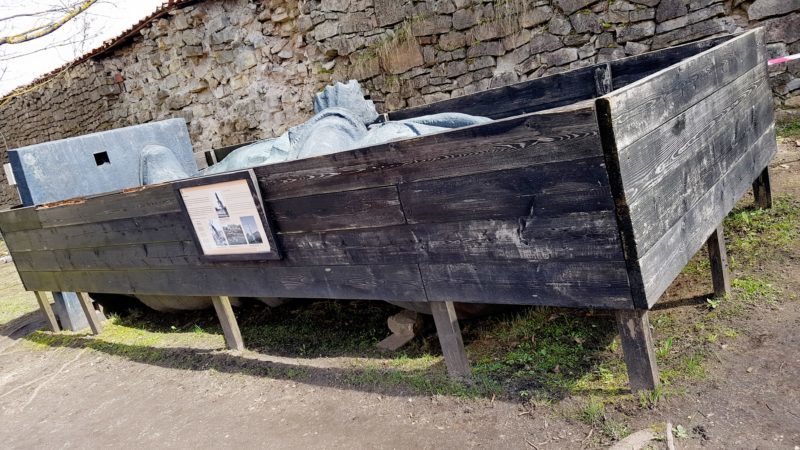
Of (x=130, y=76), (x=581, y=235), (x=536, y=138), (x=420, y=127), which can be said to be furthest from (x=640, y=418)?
(x=130, y=76)

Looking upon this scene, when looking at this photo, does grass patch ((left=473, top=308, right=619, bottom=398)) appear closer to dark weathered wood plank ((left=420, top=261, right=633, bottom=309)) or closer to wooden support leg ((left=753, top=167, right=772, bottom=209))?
dark weathered wood plank ((left=420, top=261, right=633, bottom=309))

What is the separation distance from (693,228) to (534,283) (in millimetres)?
806

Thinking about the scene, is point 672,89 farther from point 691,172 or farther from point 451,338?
point 451,338

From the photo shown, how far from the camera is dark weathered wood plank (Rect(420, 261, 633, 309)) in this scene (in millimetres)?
2273

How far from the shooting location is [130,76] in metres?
12.1

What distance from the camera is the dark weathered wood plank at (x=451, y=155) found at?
7.10ft

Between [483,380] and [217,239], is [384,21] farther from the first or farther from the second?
[483,380]

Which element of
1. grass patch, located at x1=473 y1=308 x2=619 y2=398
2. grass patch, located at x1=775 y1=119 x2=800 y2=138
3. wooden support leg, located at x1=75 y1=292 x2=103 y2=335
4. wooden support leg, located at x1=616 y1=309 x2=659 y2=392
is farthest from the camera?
grass patch, located at x1=775 y1=119 x2=800 y2=138

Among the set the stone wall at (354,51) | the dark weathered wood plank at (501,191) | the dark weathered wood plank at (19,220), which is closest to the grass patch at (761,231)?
the dark weathered wood plank at (501,191)

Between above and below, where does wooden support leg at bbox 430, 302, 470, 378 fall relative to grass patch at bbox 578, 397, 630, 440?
above

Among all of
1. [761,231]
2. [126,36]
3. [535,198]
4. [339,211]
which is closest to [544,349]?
[535,198]

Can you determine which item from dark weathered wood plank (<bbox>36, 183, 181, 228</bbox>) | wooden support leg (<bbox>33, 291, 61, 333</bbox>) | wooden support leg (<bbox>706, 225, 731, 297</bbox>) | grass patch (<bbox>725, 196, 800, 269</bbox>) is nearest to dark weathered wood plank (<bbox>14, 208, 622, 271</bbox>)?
dark weathered wood plank (<bbox>36, 183, 181, 228</bbox>)

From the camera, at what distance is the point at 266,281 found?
3.69 metres

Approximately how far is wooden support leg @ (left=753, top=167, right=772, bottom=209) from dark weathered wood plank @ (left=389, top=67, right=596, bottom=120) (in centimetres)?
134
